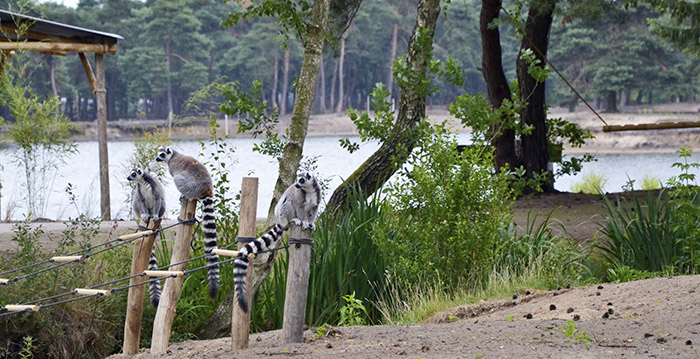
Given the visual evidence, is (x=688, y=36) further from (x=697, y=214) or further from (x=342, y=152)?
(x=342, y=152)

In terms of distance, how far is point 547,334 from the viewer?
4.79m

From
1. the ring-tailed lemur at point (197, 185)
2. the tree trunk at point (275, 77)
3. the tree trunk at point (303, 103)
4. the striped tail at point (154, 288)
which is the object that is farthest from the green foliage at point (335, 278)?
the tree trunk at point (275, 77)

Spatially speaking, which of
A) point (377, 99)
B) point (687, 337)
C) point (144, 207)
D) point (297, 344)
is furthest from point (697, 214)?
point (144, 207)

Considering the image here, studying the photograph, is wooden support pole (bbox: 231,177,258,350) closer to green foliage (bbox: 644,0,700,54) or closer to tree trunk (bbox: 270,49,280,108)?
green foliage (bbox: 644,0,700,54)

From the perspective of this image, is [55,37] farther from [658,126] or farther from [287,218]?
[287,218]

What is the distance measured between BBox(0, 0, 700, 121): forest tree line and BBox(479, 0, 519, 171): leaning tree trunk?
92.2 ft

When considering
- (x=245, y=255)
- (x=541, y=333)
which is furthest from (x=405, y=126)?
(x=245, y=255)

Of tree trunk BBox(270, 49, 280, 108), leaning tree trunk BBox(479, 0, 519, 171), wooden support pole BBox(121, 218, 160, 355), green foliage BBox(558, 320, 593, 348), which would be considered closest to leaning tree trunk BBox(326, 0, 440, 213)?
leaning tree trunk BBox(479, 0, 519, 171)

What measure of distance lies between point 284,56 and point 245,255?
45.8 meters

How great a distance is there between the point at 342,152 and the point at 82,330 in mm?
28467

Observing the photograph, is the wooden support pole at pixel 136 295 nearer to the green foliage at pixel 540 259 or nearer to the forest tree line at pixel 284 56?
the green foliage at pixel 540 259

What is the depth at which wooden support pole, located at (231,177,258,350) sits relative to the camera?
16.3 ft

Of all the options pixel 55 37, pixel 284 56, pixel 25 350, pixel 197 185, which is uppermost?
pixel 284 56

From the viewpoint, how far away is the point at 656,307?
5.50m
